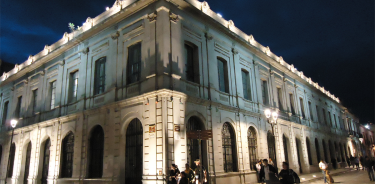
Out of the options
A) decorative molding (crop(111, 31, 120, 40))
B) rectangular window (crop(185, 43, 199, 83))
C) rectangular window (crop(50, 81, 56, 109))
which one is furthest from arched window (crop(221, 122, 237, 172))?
rectangular window (crop(50, 81, 56, 109))

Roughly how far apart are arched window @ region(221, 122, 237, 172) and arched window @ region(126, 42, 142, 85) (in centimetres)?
622

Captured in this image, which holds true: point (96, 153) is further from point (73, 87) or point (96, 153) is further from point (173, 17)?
point (173, 17)

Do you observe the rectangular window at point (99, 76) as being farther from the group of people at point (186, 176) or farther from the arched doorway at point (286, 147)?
the arched doorway at point (286, 147)

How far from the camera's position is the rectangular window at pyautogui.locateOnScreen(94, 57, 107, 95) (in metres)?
17.6

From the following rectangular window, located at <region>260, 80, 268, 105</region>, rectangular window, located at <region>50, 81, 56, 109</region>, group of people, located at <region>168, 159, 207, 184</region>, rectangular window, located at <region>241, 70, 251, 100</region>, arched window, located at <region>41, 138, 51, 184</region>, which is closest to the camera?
group of people, located at <region>168, 159, 207, 184</region>

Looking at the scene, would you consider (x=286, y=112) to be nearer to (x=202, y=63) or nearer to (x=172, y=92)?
(x=202, y=63)

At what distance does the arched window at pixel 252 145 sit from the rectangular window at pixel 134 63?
8.95 meters

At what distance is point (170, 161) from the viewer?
41.6 feet

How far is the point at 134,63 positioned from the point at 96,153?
6.02m

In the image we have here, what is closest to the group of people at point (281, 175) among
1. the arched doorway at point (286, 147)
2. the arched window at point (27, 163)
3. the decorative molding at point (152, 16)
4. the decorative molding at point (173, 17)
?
the decorative molding at point (173, 17)

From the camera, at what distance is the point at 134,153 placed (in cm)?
1465

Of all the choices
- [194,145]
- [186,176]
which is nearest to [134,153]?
[194,145]

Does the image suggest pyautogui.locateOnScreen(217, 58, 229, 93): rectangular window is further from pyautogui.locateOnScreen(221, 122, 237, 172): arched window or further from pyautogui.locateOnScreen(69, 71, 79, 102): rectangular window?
pyautogui.locateOnScreen(69, 71, 79, 102): rectangular window

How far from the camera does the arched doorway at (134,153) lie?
14.3 metres
